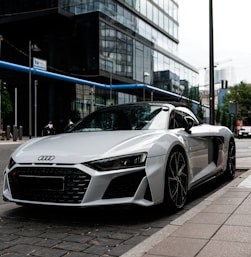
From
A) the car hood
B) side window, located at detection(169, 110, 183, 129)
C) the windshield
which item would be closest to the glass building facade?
the windshield

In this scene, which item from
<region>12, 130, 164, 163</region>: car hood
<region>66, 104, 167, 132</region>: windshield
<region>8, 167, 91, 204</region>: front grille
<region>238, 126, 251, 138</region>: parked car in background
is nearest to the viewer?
<region>8, 167, 91, 204</region>: front grille

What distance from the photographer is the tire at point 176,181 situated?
16.2 ft

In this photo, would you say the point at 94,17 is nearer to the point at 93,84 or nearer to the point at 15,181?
the point at 93,84

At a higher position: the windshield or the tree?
the tree

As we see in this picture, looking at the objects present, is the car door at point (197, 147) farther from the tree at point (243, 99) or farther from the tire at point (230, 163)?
the tree at point (243, 99)

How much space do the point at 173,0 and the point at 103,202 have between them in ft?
210

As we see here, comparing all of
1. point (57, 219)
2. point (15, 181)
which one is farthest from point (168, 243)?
point (15, 181)

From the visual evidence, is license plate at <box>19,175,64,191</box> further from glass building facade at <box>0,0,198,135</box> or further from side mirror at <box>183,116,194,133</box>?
glass building facade at <box>0,0,198,135</box>

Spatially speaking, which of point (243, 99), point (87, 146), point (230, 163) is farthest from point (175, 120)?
point (243, 99)

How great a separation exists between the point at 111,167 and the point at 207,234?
1180 mm

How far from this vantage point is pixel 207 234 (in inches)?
159

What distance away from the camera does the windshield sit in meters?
5.71

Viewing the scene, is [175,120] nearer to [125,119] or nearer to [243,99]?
[125,119]

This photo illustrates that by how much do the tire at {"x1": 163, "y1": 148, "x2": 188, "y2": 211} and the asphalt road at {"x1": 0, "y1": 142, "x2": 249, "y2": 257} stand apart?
0.14 metres
